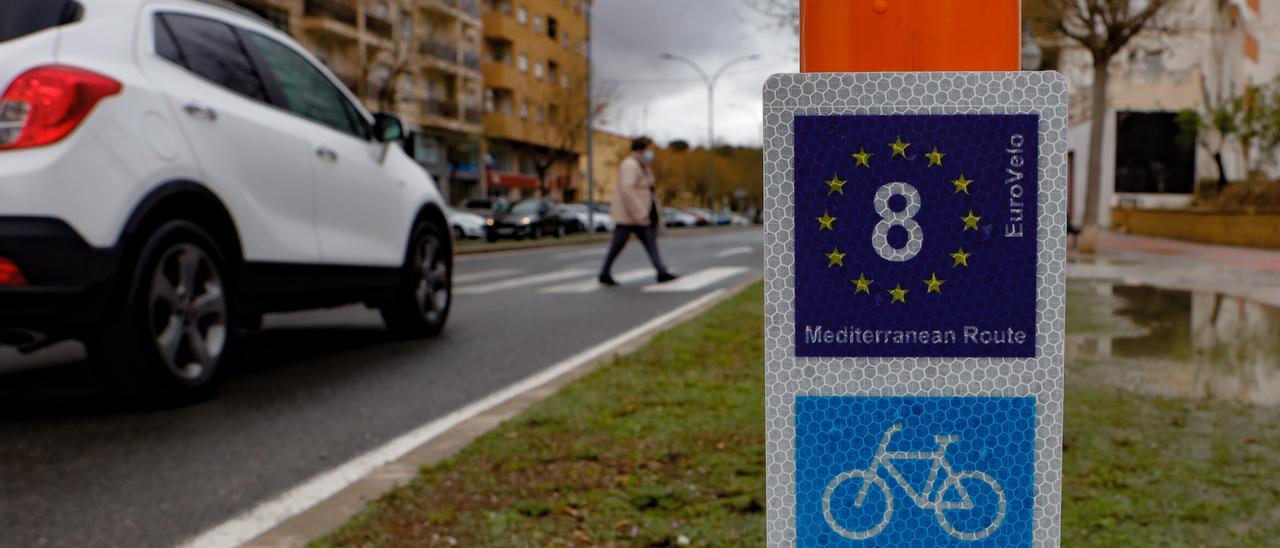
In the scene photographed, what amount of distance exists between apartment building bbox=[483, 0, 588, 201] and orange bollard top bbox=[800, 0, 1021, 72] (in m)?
47.3

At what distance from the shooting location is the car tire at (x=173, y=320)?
159 inches

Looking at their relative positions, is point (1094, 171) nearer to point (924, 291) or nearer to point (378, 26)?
point (924, 291)

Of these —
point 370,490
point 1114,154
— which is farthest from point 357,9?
point 370,490

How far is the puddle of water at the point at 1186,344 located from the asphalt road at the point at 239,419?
314cm

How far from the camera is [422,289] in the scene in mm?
6852

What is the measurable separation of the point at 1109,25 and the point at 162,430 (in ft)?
51.3

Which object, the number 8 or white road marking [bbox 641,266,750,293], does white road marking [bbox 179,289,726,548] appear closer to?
the number 8

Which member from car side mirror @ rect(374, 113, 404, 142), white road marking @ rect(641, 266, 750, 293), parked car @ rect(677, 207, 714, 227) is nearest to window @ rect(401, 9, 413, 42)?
white road marking @ rect(641, 266, 750, 293)

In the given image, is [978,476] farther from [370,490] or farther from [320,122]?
[320,122]

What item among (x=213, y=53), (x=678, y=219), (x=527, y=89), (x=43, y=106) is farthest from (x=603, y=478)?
(x=678, y=219)

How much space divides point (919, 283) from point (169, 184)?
381 centimetres

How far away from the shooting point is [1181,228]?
24.3 meters

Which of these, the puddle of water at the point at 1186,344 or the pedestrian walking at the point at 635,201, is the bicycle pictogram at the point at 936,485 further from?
the pedestrian walking at the point at 635,201

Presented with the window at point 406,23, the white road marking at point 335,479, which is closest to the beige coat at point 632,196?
the white road marking at point 335,479
